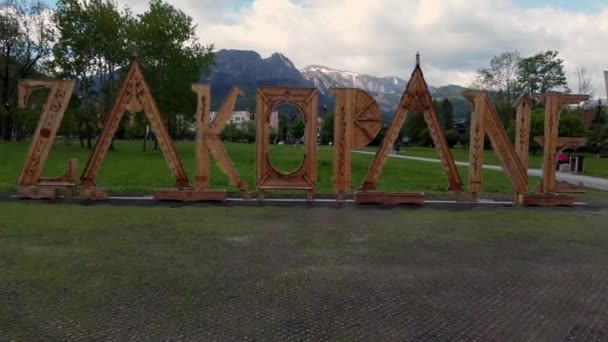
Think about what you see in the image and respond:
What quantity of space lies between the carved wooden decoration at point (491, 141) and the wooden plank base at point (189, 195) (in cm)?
625

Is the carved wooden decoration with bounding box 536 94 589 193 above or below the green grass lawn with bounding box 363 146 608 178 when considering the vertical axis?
above

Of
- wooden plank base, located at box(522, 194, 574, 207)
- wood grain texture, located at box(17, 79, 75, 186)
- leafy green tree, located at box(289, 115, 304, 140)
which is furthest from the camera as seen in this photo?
leafy green tree, located at box(289, 115, 304, 140)

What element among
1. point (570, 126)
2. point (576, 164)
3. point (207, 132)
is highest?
point (570, 126)

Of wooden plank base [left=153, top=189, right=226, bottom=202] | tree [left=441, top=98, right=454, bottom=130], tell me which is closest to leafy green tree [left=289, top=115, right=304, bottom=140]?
tree [left=441, top=98, right=454, bottom=130]

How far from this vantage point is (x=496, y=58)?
5822 centimetres

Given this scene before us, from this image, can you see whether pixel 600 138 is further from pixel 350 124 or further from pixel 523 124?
pixel 350 124

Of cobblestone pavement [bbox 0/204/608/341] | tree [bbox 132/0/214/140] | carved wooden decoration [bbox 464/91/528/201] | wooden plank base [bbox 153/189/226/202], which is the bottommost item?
cobblestone pavement [bbox 0/204/608/341]

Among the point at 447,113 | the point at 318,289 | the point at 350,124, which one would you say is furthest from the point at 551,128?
the point at 447,113

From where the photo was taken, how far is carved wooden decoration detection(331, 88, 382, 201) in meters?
10.5

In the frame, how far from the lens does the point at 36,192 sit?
10172mm

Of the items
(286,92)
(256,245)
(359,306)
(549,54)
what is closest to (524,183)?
(286,92)

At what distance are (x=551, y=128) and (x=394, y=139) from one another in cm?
396

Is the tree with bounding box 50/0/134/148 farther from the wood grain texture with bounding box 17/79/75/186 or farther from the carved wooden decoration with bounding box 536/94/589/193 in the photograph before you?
the carved wooden decoration with bounding box 536/94/589/193

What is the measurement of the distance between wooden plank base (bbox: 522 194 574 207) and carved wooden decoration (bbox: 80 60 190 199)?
8506mm
